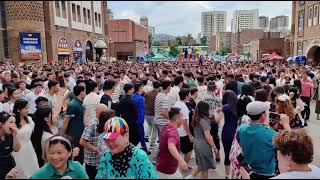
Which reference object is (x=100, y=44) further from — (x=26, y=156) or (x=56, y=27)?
(x=26, y=156)

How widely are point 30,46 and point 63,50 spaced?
4781 millimetres

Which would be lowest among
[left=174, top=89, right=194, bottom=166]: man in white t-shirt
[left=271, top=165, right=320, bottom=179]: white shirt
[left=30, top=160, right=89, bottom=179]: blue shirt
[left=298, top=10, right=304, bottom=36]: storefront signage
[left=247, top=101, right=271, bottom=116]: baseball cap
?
[left=174, top=89, right=194, bottom=166]: man in white t-shirt

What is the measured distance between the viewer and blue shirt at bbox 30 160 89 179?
2.20 meters

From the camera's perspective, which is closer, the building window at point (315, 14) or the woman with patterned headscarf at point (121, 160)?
the woman with patterned headscarf at point (121, 160)

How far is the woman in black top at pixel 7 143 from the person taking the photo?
13.0 feet

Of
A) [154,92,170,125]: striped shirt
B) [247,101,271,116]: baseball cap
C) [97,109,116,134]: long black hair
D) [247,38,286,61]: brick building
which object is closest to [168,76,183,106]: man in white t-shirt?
[154,92,170,125]: striped shirt

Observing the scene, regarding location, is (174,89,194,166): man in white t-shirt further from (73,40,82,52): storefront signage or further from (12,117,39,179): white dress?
(73,40,82,52): storefront signage

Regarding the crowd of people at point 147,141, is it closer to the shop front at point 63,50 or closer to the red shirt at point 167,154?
the red shirt at point 167,154

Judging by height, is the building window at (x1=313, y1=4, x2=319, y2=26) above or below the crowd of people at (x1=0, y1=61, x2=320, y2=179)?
above

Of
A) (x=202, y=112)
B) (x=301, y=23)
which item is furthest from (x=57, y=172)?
(x=301, y=23)

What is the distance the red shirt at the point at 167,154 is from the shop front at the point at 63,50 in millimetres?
27838

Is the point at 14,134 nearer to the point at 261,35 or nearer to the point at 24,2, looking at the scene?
the point at 24,2

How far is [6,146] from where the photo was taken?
3969mm

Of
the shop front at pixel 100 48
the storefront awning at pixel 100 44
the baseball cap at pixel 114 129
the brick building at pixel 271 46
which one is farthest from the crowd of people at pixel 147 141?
the brick building at pixel 271 46
